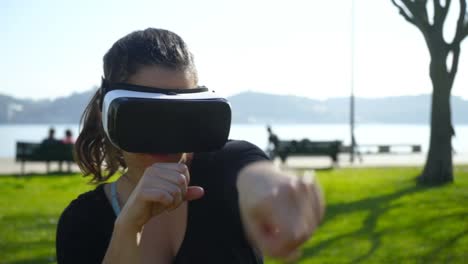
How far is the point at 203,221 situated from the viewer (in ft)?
5.56

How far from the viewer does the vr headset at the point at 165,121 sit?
1347 mm

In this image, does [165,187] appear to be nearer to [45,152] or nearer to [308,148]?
[45,152]

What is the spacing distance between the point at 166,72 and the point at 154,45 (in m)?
0.12

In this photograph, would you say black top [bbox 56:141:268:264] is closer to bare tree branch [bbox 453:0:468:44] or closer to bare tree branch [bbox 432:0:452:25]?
bare tree branch [bbox 432:0:452:25]

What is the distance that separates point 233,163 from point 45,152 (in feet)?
47.7

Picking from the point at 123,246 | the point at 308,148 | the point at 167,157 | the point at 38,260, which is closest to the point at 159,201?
the point at 167,157

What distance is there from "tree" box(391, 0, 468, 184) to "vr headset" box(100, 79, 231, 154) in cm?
1133

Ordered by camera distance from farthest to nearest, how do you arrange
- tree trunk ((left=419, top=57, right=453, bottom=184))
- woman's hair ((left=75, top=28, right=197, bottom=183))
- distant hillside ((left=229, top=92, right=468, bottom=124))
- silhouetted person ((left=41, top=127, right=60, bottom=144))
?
silhouetted person ((left=41, top=127, right=60, bottom=144)) → tree trunk ((left=419, top=57, right=453, bottom=184)) → distant hillside ((left=229, top=92, right=468, bottom=124)) → woman's hair ((left=75, top=28, right=197, bottom=183))

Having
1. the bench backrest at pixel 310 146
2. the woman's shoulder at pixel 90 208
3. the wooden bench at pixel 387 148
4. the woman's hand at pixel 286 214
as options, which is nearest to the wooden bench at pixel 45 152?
the bench backrest at pixel 310 146

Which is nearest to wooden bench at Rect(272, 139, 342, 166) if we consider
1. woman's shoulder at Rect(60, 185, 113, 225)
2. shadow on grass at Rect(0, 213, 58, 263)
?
shadow on grass at Rect(0, 213, 58, 263)

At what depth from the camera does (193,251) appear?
1.65 m

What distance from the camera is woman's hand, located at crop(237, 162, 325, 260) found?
0.82 metres

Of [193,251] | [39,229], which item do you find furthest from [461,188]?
[193,251]

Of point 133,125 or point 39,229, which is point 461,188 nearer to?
point 39,229
